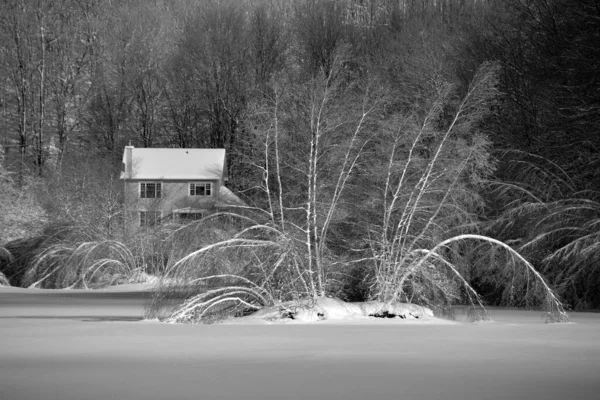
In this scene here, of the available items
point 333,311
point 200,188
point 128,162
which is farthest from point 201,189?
point 333,311

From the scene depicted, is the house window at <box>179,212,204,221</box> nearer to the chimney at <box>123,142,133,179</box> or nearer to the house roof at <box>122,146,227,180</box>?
the house roof at <box>122,146,227,180</box>

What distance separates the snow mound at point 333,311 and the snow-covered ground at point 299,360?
0.70 m

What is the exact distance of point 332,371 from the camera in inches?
552

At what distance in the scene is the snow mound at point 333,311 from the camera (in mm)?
23044

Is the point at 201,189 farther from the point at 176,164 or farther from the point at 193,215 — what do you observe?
the point at 193,215

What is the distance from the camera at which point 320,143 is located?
25.0 meters

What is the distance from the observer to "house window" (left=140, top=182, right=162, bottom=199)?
195ft

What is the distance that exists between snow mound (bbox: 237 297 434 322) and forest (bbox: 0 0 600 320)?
33 cm

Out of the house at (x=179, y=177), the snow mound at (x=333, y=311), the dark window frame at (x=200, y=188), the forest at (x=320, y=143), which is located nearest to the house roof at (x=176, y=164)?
the house at (x=179, y=177)

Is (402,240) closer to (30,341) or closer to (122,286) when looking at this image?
(30,341)

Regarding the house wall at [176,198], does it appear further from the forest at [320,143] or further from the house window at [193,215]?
the forest at [320,143]

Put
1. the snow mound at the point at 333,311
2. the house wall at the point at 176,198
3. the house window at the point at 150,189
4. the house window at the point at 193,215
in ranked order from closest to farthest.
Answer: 1. the snow mound at the point at 333,311
2. the house window at the point at 193,215
3. the house wall at the point at 176,198
4. the house window at the point at 150,189

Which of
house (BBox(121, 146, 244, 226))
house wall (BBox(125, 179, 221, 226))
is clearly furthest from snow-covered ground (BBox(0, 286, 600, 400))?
house (BBox(121, 146, 244, 226))

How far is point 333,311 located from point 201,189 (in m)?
37.2
